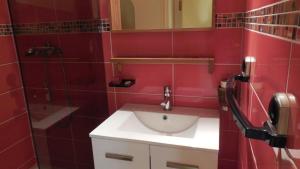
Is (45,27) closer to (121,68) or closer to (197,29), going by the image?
(121,68)

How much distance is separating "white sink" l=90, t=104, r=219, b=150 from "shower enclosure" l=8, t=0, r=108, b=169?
31 centimetres

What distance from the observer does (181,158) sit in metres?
1.03

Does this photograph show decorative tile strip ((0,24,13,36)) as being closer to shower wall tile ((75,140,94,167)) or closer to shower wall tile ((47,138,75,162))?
shower wall tile ((47,138,75,162))

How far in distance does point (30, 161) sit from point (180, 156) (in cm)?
148

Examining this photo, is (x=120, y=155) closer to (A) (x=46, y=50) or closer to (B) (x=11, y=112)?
(A) (x=46, y=50)

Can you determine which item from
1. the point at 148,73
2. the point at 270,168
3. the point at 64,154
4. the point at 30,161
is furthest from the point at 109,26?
the point at 30,161

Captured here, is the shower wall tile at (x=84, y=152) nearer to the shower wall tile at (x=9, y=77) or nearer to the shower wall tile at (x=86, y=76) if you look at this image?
the shower wall tile at (x=86, y=76)

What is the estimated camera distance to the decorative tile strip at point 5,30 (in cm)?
160

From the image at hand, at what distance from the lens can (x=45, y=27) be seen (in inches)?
55.2

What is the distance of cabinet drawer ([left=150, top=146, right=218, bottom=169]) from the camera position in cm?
100

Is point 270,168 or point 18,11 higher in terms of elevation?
point 18,11

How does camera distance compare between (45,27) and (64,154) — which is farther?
(64,154)

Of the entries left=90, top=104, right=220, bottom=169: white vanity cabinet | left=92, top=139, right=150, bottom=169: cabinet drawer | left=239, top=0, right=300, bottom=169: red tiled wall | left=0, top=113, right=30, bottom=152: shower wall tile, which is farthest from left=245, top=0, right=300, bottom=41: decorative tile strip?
left=0, top=113, right=30, bottom=152: shower wall tile

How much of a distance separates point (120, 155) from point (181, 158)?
31 centimetres
